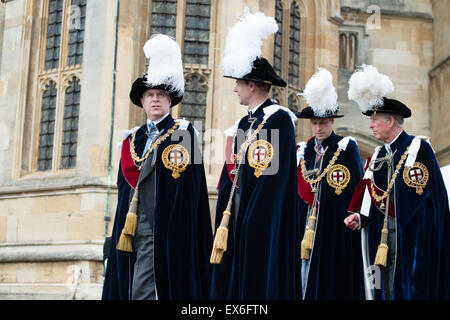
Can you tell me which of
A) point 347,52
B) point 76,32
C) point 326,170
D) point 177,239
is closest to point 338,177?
point 326,170

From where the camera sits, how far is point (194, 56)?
14820 mm

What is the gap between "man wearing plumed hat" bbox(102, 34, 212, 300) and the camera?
20.0ft

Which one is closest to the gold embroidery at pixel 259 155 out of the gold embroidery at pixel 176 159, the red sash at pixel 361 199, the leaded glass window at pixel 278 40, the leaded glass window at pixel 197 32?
the gold embroidery at pixel 176 159

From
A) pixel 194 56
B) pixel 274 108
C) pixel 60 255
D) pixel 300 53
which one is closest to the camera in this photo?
pixel 274 108

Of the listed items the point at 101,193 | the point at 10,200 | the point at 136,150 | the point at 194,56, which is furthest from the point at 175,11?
the point at 136,150

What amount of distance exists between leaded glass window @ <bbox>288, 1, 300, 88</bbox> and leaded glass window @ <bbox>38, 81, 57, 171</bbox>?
440cm

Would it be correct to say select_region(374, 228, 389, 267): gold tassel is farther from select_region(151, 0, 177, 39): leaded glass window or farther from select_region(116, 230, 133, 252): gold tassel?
select_region(151, 0, 177, 39): leaded glass window

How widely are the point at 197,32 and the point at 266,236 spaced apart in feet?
32.3

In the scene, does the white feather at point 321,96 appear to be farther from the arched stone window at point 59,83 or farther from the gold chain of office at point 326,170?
the arched stone window at point 59,83

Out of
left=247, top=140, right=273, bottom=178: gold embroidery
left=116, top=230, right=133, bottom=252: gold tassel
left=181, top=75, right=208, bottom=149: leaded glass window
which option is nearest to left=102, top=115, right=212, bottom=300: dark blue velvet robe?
left=116, top=230, right=133, bottom=252: gold tassel

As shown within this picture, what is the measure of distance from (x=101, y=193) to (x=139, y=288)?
8.06m

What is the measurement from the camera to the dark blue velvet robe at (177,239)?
612cm

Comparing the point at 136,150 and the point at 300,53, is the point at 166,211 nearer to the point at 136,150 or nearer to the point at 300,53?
the point at 136,150

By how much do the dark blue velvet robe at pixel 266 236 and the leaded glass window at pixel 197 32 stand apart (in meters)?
Answer: 9.28
